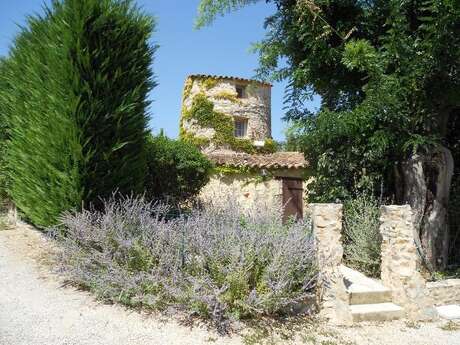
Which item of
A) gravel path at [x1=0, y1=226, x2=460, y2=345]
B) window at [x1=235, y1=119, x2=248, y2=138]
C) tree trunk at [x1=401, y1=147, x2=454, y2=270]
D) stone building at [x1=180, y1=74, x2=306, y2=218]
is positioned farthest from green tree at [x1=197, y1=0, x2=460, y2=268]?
window at [x1=235, y1=119, x2=248, y2=138]

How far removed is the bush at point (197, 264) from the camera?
11.7 ft

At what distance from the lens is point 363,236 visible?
5730 millimetres

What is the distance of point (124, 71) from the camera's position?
18.2 feet

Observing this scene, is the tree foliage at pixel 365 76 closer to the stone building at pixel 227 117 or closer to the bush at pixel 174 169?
the bush at pixel 174 169

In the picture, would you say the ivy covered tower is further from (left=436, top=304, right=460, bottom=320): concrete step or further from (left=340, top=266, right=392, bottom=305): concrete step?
(left=436, top=304, right=460, bottom=320): concrete step

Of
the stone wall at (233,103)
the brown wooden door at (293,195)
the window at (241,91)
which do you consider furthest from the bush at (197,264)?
the window at (241,91)

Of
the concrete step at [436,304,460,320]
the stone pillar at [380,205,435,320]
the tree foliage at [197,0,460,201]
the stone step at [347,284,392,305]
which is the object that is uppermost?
the tree foliage at [197,0,460,201]

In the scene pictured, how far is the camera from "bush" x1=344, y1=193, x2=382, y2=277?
5677 mm

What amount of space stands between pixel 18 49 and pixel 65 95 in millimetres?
2187

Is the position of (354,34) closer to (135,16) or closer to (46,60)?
(135,16)

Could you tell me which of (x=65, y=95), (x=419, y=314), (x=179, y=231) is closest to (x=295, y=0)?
(x=65, y=95)

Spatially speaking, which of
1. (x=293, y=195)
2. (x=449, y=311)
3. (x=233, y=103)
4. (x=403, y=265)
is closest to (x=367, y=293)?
(x=403, y=265)

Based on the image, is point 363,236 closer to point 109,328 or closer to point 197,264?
point 197,264

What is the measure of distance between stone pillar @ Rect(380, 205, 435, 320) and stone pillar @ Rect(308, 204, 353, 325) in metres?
0.81
